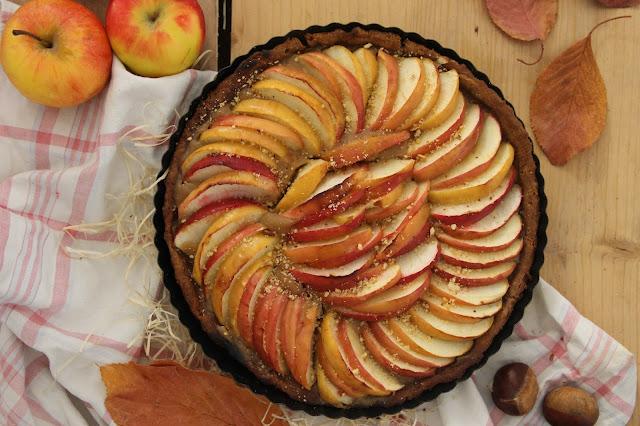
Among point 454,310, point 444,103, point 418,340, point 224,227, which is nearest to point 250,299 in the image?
point 224,227

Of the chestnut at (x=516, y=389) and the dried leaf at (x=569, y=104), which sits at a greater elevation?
the dried leaf at (x=569, y=104)

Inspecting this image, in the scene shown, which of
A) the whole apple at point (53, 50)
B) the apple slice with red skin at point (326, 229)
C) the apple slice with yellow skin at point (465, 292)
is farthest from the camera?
the whole apple at point (53, 50)

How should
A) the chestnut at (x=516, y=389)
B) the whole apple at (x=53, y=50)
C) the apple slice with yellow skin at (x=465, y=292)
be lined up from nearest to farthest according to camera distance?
the apple slice with yellow skin at (x=465, y=292)
the whole apple at (x=53, y=50)
the chestnut at (x=516, y=389)

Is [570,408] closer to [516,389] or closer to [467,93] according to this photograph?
[516,389]

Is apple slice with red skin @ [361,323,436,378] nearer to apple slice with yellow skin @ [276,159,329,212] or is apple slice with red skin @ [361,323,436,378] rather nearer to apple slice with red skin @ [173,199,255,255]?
apple slice with yellow skin @ [276,159,329,212]

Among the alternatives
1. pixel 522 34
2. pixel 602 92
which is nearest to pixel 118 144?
pixel 522 34

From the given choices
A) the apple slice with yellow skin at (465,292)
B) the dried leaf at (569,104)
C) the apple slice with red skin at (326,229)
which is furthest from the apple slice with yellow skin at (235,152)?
the dried leaf at (569,104)

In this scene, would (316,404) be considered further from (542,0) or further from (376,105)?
(542,0)

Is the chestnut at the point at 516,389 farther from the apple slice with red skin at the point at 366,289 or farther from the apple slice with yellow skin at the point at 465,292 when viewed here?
the apple slice with red skin at the point at 366,289
